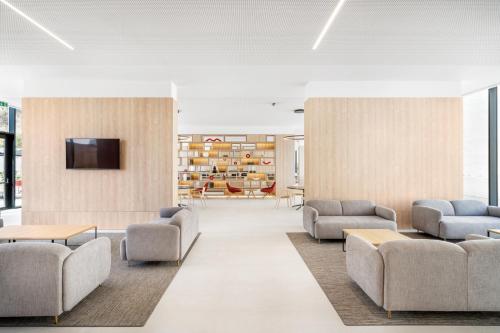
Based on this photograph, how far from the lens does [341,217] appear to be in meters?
6.16

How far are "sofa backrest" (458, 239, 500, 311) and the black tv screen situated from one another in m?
6.73

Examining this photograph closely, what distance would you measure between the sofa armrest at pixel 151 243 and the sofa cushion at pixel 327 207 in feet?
11.0

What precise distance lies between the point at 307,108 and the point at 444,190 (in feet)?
12.3

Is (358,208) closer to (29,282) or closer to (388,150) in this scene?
(388,150)

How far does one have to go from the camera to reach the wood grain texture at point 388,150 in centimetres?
693

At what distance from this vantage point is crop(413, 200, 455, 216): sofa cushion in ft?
20.7

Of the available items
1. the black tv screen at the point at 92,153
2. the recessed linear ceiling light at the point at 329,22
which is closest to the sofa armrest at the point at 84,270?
the black tv screen at the point at 92,153

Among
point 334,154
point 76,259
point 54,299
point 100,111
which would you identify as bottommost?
point 54,299

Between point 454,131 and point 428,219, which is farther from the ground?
point 454,131

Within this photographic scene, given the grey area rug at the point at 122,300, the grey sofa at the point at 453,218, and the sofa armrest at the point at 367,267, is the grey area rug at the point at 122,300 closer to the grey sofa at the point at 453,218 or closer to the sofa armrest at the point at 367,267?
the sofa armrest at the point at 367,267

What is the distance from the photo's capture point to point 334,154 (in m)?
6.98

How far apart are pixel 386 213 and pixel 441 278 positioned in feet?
10.7

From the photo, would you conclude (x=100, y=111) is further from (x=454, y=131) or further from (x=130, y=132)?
(x=454, y=131)

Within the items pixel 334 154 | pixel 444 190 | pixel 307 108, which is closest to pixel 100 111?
pixel 307 108
